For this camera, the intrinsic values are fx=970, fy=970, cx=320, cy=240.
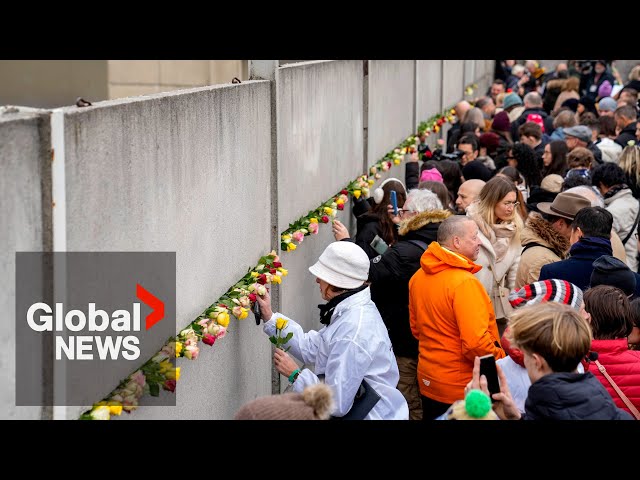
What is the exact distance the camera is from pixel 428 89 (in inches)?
614

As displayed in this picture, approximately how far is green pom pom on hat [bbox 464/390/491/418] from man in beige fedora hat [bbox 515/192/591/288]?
11.4 ft


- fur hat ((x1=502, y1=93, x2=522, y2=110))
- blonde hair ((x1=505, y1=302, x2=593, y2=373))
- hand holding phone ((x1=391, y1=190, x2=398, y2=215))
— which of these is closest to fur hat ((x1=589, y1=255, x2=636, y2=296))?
hand holding phone ((x1=391, y1=190, x2=398, y2=215))

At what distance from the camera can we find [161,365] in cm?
384

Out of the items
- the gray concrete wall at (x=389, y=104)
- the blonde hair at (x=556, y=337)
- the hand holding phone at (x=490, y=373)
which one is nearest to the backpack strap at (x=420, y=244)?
the hand holding phone at (x=490, y=373)

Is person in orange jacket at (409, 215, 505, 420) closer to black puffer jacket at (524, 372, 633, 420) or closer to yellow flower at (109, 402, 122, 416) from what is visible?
black puffer jacket at (524, 372, 633, 420)

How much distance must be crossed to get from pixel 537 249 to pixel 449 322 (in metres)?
1.58

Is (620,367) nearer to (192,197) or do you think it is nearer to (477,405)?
(477,405)

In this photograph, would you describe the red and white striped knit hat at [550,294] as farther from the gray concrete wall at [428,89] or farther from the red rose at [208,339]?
the gray concrete wall at [428,89]

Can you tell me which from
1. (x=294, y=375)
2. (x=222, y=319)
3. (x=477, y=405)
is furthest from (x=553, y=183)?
(x=477, y=405)

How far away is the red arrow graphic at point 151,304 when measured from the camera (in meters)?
3.88
